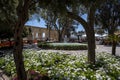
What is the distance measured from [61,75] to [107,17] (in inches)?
442

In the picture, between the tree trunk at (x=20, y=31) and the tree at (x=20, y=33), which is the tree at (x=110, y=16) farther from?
the tree trunk at (x=20, y=31)

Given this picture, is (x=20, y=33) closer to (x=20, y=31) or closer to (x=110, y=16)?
(x=20, y=31)

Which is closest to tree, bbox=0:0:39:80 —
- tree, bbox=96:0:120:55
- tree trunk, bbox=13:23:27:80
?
tree trunk, bbox=13:23:27:80

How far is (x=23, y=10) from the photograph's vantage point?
6.95 meters

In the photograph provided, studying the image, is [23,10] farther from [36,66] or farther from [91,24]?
[91,24]

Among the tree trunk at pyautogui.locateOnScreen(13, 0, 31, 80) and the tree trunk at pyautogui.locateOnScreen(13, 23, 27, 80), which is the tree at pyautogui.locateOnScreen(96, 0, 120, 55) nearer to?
the tree trunk at pyautogui.locateOnScreen(13, 0, 31, 80)

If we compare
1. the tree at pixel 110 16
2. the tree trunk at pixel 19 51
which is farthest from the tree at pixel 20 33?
the tree at pixel 110 16

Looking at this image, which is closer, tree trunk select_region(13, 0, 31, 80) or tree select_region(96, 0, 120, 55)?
tree trunk select_region(13, 0, 31, 80)

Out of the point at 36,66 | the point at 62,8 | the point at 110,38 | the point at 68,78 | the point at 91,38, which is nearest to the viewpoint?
the point at 62,8

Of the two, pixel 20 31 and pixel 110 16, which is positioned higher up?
pixel 110 16

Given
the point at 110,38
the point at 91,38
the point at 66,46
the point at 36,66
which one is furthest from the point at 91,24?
the point at 66,46

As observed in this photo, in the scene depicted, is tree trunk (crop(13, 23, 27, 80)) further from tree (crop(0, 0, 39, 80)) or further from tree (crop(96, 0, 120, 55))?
tree (crop(96, 0, 120, 55))

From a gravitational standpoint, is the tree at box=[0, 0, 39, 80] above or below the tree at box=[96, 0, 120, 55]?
below

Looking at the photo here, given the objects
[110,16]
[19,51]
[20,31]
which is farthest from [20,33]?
[110,16]
